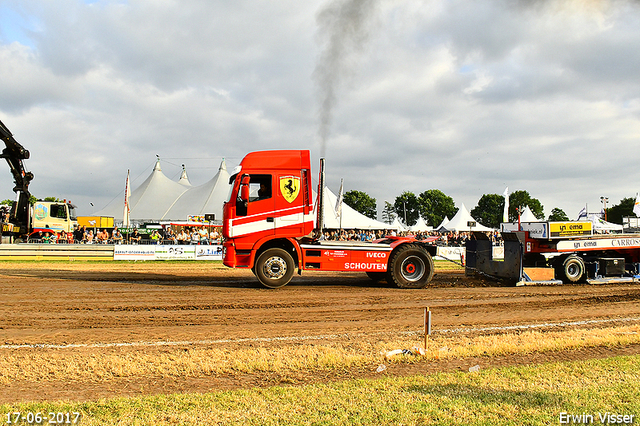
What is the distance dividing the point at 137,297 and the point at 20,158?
14582mm

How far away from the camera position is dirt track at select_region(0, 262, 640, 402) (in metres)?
6.78

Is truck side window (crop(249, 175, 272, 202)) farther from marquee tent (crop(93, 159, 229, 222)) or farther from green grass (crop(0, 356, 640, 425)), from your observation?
marquee tent (crop(93, 159, 229, 222))

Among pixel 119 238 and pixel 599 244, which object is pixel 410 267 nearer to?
pixel 599 244

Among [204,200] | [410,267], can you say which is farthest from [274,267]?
[204,200]

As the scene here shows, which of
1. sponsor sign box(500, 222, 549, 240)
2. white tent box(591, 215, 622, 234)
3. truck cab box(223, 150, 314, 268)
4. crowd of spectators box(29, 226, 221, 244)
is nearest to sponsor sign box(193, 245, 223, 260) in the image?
crowd of spectators box(29, 226, 221, 244)

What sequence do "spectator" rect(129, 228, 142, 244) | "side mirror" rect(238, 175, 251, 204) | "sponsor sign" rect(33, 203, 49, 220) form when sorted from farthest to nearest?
1. "sponsor sign" rect(33, 203, 49, 220)
2. "spectator" rect(129, 228, 142, 244)
3. "side mirror" rect(238, 175, 251, 204)

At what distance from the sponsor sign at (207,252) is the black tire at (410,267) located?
13.4m

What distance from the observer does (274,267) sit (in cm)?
1121

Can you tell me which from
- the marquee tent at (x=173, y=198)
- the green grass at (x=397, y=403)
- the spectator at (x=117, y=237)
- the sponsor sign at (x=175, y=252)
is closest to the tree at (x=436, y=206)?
the marquee tent at (x=173, y=198)

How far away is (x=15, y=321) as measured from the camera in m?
7.36

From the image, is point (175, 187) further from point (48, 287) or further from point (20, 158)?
point (48, 287)

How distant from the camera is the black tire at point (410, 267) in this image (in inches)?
457

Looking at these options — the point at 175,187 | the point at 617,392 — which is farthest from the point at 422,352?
the point at 175,187

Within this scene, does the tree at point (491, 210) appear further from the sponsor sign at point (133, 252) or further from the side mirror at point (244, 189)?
the side mirror at point (244, 189)
